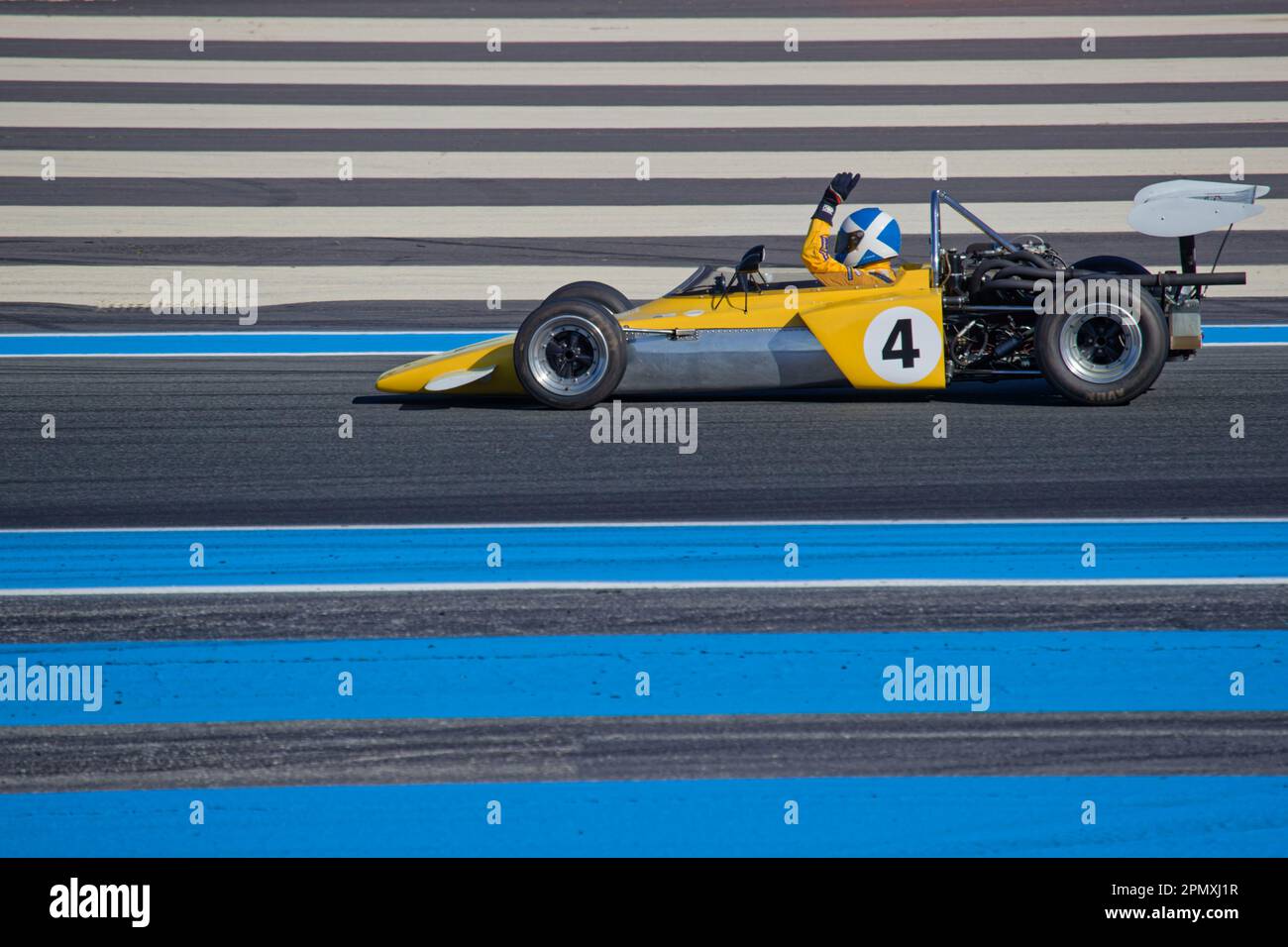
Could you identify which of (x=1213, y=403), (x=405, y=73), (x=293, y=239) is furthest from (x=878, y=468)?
(x=405, y=73)

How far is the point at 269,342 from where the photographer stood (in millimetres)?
11039

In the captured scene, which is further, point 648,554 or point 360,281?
point 360,281

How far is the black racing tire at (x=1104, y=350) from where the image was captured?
24.8 ft

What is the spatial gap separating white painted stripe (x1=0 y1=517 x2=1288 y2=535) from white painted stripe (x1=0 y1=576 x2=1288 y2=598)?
2.32ft

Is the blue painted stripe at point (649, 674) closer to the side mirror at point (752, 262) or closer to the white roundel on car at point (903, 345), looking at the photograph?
the white roundel on car at point (903, 345)

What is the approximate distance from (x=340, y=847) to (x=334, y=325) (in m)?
8.76

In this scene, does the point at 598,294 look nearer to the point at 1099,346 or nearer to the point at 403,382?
the point at 403,382

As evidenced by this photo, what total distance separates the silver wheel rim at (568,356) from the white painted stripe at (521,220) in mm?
7053

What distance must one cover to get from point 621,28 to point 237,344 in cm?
1050

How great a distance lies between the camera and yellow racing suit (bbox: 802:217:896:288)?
7945 millimetres

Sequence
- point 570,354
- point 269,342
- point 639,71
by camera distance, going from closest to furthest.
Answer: point 570,354, point 269,342, point 639,71

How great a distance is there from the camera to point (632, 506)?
20.6 ft

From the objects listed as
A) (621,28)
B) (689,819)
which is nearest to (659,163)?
(621,28)

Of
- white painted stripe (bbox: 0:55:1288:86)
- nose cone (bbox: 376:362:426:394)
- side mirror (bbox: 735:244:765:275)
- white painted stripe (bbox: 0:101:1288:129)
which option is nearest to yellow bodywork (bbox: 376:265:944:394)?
nose cone (bbox: 376:362:426:394)
